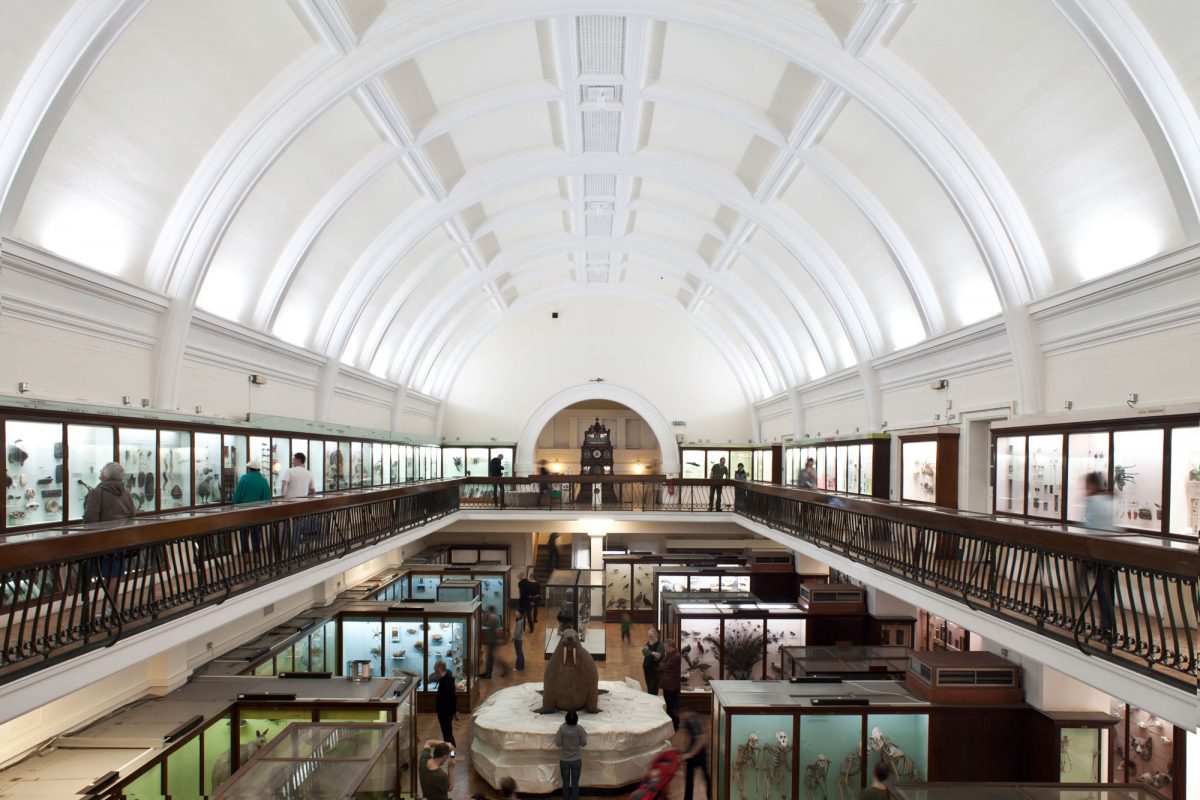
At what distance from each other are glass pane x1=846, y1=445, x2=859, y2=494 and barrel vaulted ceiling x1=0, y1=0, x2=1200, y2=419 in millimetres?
2179

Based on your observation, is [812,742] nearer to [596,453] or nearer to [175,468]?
[175,468]

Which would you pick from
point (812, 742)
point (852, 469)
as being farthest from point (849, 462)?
point (812, 742)

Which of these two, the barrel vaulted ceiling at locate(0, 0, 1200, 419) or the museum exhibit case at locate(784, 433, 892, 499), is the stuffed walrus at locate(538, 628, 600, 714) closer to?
the barrel vaulted ceiling at locate(0, 0, 1200, 419)

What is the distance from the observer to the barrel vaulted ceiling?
28.4 ft

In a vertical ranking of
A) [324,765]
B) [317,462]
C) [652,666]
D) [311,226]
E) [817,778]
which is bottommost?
[817,778]

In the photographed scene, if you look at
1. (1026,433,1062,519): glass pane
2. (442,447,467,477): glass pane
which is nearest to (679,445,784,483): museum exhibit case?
(442,447,467,477): glass pane

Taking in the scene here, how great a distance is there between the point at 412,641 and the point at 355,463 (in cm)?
785

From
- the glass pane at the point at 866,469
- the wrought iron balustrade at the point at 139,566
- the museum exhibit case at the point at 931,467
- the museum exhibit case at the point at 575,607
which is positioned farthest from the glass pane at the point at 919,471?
the wrought iron balustrade at the point at 139,566

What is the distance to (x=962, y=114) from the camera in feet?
36.3

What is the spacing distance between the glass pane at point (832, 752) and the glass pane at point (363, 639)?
27.5ft

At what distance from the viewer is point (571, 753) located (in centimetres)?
1009

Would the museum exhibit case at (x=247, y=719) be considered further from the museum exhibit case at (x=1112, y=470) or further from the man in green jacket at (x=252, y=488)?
the museum exhibit case at (x=1112, y=470)

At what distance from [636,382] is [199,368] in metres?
20.7

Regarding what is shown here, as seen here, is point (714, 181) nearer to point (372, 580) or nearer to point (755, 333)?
point (755, 333)
